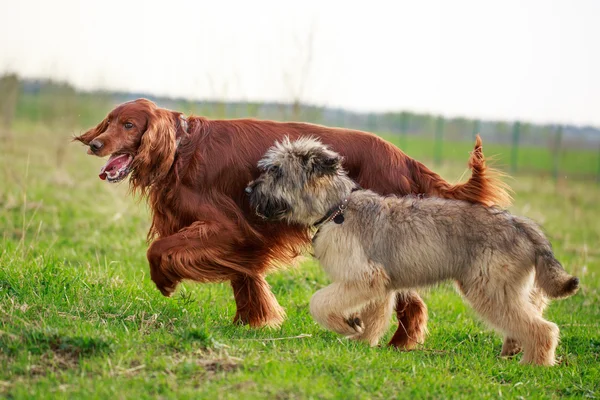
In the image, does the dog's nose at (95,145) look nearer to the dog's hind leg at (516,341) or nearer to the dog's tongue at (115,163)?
the dog's tongue at (115,163)

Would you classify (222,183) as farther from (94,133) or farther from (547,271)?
(547,271)

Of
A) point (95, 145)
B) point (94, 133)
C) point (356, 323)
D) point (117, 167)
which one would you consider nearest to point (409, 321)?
point (356, 323)

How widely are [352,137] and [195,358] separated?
108 inches

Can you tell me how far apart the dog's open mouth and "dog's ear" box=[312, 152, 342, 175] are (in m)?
1.74

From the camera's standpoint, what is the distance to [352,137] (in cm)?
690

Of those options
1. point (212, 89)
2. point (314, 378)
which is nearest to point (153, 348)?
point (314, 378)

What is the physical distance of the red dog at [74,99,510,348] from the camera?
254 inches

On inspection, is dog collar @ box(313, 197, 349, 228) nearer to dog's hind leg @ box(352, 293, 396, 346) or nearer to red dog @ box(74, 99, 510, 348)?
red dog @ box(74, 99, 510, 348)

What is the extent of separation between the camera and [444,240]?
6156 mm

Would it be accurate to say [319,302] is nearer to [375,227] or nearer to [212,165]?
[375,227]

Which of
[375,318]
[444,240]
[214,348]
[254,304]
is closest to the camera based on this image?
[214,348]

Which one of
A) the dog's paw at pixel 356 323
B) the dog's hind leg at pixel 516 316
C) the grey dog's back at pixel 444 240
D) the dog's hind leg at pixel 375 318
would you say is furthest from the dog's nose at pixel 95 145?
the dog's hind leg at pixel 516 316

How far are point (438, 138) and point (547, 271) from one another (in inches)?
1171

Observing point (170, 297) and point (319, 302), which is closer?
point (319, 302)
